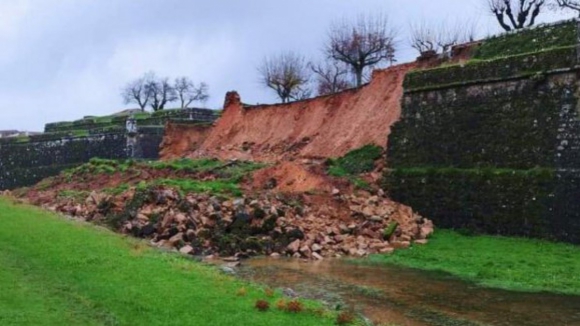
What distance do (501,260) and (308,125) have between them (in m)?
17.9

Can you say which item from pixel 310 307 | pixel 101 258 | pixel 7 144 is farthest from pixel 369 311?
pixel 7 144

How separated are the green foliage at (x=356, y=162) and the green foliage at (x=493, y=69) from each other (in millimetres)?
→ 3016

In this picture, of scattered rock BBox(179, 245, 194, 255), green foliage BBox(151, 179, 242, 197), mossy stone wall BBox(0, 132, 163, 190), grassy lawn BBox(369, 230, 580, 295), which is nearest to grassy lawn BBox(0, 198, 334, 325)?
scattered rock BBox(179, 245, 194, 255)

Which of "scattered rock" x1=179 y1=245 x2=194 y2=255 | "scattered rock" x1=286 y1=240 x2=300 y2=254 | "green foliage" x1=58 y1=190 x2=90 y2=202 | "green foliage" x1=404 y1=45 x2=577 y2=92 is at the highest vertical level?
"green foliage" x1=404 y1=45 x2=577 y2=92

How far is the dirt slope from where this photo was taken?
27.2 meters

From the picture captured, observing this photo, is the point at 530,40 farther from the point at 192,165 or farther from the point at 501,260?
the point at 192,165

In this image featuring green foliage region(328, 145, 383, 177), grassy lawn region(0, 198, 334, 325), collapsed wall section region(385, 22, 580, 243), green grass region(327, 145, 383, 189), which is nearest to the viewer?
grassy lawn region(0, 198, 334, 325)

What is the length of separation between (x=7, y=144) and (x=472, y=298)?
37.2m

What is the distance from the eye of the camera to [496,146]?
61.0 ft

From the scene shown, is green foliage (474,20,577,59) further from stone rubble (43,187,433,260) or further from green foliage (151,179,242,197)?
green foliage (151,179,242,197)

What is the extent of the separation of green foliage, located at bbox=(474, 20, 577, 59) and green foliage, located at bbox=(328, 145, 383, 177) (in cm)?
490

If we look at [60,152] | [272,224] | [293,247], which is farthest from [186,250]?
[60,152]

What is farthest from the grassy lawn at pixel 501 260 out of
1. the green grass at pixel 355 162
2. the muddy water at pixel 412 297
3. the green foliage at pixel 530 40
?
the green foliage at pixel 530 40

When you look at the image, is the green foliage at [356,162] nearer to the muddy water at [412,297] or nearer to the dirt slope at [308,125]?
the dirt slope at [308,125]
